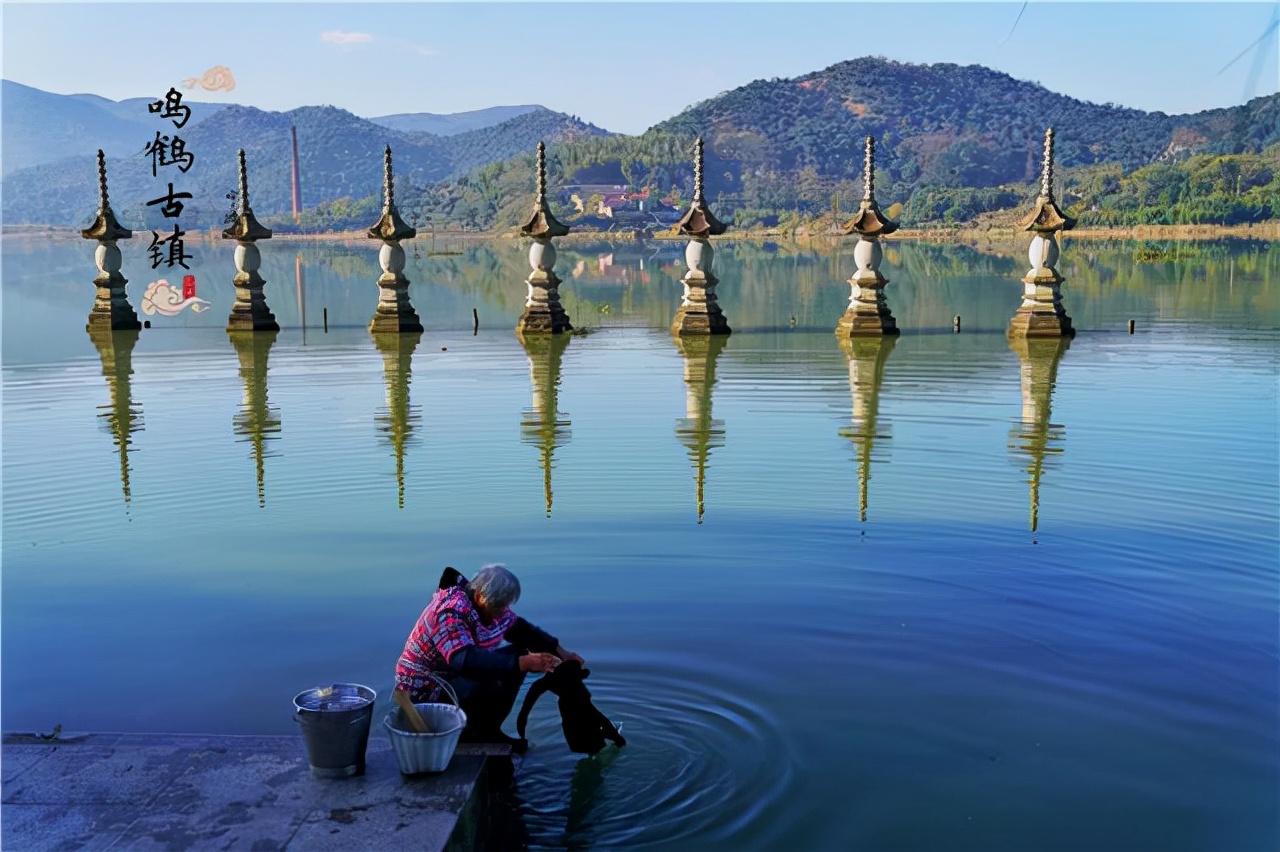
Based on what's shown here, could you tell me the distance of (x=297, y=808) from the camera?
527cm

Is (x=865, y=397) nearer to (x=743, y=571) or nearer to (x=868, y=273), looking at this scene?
(x=868, y=273)

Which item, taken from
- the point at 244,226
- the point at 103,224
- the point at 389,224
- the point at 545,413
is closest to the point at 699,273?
the point at 389,224

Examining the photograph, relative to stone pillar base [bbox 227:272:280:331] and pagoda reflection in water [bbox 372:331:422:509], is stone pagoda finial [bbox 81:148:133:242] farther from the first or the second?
pagoda reflection in water [bbox 372:331:422:509]

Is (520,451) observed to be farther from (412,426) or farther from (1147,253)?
(1147,253)

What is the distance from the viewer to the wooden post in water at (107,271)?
2633 centimetres

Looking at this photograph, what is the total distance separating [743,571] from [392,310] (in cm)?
1774

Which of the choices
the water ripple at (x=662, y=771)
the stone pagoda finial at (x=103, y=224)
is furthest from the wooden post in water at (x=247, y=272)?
the water ripple at (x=662, y=771)

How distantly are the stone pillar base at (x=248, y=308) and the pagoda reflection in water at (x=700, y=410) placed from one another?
828 cm

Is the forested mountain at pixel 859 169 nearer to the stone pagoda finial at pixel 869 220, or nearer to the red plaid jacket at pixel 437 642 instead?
the stone pagoda finial at pixel 869 220

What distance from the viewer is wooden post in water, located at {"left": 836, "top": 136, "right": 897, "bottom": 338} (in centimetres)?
2317

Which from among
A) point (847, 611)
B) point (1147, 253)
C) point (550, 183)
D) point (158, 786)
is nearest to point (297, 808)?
point (158, 786)

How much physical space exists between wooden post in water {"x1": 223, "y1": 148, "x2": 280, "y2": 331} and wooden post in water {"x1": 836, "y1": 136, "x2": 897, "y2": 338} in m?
10.7

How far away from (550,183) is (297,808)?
159 metres

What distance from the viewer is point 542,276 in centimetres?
2473
